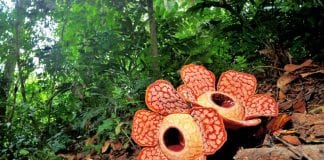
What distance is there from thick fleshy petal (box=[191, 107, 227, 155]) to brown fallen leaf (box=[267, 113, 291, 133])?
487 millimetres

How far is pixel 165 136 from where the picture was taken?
2.10 metres

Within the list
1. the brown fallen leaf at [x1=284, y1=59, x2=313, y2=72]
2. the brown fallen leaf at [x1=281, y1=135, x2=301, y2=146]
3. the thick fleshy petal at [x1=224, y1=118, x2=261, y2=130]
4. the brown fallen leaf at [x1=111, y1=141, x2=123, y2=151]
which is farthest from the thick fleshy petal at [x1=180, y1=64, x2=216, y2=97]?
the brown fallen leaf at [x1=111, y1=141, x2=123, y2=151]

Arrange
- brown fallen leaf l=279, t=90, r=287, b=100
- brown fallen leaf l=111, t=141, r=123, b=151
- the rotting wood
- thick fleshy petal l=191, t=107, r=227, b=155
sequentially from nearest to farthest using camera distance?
the rotting wood < thick fleshy petal l=191, t=107, r=227, b=155 < brown fallen leaf l=279, t=90, r=287, b=100 < brown fallen leaf l=111, t=141, r=123, b=151

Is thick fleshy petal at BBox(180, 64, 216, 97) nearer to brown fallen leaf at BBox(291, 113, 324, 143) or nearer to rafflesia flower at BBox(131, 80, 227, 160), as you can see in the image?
rafflesia flower at BBox(131, 80, 227, 160)

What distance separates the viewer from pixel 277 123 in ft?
7.62

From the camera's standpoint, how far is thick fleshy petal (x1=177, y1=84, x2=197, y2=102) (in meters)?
2.28

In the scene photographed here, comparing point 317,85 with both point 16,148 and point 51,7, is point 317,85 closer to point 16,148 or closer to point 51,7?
point 16,148

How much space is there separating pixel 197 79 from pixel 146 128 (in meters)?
0.50

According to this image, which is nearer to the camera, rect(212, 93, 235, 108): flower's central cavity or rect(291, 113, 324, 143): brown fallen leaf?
rect(291, 113, 324, 143): brown fallen leaf

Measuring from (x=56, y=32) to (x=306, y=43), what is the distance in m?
3.28

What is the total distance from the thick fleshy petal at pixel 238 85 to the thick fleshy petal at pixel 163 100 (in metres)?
0.33

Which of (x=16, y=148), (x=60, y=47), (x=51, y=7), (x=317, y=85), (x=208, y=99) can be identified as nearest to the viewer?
(x=208, y=99)

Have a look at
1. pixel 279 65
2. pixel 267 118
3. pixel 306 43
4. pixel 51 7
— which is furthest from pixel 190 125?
pixel 51 7

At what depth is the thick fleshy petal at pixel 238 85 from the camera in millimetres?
2393
